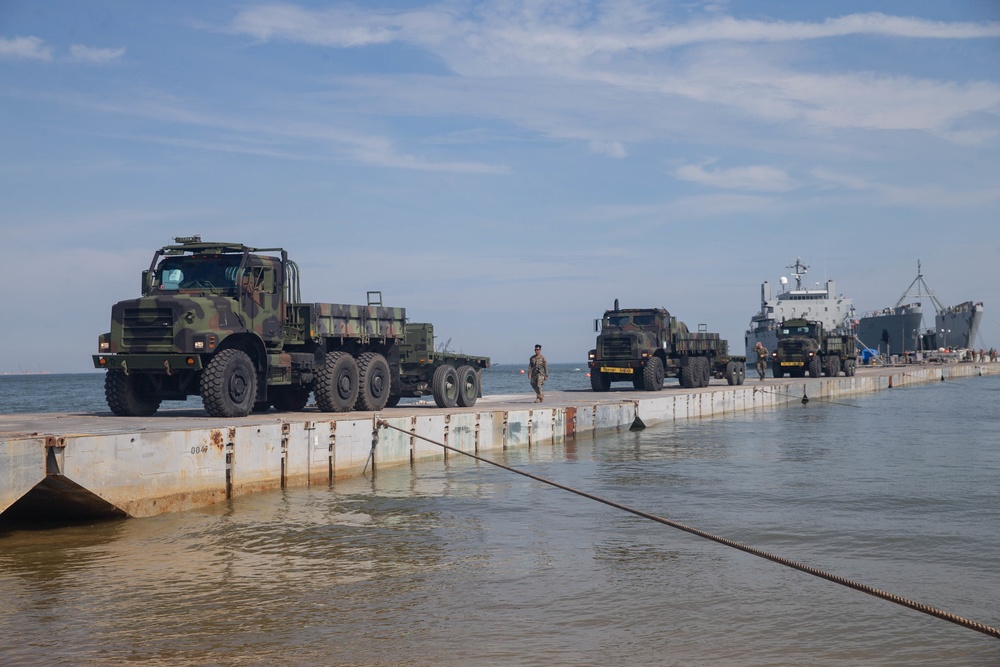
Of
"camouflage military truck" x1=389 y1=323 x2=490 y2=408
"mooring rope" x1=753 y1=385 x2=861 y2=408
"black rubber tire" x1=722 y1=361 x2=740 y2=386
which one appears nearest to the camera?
"camouflage military truck" x1=389 y1=323 x2=490 y2=408

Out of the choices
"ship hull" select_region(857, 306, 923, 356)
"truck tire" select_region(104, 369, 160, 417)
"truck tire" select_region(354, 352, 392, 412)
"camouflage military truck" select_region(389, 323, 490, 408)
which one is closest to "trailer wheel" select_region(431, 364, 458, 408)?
"camouflage military truck" select_region(389, 323, 490, 408)

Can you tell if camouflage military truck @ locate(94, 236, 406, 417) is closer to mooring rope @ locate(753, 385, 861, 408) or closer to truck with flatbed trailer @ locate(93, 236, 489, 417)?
truck with flatbed trailer @ locate(93, 236, 489, 417)

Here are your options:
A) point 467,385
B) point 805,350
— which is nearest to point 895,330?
point 805,350

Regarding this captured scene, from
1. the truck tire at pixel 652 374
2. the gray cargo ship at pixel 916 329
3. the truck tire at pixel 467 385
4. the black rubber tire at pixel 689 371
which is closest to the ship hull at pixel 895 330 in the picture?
the gray cargo ship at pixel 916 329

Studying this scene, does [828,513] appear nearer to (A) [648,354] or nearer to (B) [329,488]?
(B) [329,488]

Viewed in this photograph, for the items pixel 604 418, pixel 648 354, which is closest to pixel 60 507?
pixel 604 418

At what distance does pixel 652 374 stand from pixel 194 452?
72.2ft

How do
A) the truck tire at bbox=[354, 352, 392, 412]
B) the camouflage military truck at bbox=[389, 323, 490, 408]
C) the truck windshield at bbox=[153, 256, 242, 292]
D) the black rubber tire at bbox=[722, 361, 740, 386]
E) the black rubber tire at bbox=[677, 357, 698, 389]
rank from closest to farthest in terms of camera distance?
the truck windshield at bbox=[153, 256, 242, 292] < the truck tire at bbox=[354, 352, 392, 412] < the camouflage military truck at bbox=[389, 323, 490, 408] < the black rubber tire at bbox=[677, 357, 698, 389] < the black rubber tire at bbox=[722, 361, 740, 386]

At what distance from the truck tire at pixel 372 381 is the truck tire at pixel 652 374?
46.9 ft

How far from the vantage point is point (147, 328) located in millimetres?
15156

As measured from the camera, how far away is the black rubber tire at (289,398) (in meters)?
19.3

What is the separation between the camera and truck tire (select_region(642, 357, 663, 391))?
31889mm

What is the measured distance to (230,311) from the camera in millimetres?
15672

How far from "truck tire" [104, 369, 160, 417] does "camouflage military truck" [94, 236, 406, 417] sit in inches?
0.7
